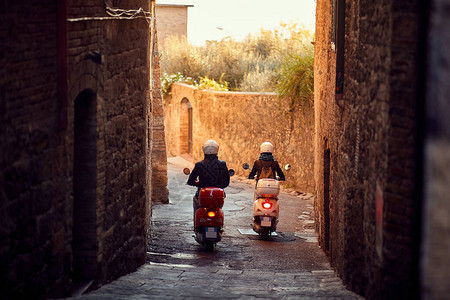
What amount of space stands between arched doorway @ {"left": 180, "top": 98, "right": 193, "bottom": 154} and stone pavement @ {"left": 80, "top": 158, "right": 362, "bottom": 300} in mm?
7348

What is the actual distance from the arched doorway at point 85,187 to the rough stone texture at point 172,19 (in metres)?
32.5

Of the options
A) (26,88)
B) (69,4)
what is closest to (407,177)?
(26,88)

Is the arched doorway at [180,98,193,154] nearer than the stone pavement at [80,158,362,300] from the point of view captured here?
No

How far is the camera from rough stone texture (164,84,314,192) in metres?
18.0

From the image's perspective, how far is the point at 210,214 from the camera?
1085 centimetres

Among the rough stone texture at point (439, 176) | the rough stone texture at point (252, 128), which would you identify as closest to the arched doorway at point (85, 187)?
the rough stone texture at point (439, 176)

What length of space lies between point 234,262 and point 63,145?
4.77 metres

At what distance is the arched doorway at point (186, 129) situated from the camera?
79.8ft

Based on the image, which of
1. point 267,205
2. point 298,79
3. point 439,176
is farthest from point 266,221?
point 439,176

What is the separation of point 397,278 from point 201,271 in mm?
4256

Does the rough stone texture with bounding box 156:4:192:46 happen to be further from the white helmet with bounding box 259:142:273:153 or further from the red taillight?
the red taillight

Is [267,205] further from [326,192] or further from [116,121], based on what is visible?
[116,121]

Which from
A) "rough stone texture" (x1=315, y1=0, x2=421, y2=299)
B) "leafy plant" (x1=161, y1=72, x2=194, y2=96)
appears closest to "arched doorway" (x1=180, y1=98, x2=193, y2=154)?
"leafy plant" (x1=161, y1=72, x2=194, y2=96)

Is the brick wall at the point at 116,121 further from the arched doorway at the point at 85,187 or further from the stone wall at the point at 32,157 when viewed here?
the stone wall at the point at 32,157
